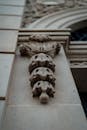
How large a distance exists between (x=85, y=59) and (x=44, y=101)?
6.23 feet

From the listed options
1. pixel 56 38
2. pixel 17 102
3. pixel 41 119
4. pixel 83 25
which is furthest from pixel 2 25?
pixel 41 119

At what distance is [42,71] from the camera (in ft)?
11.1

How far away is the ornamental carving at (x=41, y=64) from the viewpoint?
3142mm

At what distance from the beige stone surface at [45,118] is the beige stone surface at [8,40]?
1242 mm

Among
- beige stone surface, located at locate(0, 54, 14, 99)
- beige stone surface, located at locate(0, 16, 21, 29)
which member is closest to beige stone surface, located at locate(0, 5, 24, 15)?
beige stone surface, located at locate(0, 16, 21, 29)

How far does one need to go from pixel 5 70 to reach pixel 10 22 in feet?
6.01

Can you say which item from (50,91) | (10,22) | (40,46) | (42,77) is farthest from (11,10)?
(50,91)

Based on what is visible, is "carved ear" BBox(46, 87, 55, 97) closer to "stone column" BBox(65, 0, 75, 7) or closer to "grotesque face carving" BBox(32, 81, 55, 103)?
"grotesque face carving" BBox(32, 81, 55, 103)

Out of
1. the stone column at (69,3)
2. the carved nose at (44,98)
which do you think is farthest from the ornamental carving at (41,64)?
the stone column at (69,3)

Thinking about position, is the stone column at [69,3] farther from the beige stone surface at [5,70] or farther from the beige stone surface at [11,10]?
the beige stone surface at [5,70]

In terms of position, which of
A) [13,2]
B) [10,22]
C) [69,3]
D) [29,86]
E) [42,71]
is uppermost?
[69,3]

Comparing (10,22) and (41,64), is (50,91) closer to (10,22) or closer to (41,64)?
(41,64)

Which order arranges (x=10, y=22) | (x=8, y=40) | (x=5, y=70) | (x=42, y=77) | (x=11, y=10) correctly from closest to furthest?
(x=42, y=77)
(x=5, y=70)
(x=8, y=40)
(x=10, y=22)
(x=11, y=10)

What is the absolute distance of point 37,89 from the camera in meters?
3.14
